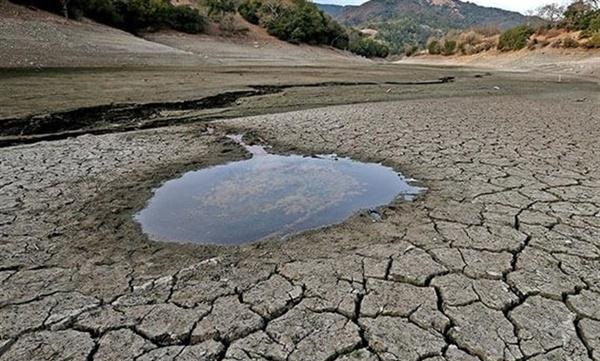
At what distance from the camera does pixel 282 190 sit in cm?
451

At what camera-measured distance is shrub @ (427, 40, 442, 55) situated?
166 feet

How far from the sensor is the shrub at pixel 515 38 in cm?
3831

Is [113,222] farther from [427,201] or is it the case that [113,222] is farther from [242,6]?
[242,6]

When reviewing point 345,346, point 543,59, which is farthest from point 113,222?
point 543,59

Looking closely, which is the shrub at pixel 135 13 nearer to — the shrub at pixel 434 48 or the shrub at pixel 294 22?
the shrub at pixel 294 22

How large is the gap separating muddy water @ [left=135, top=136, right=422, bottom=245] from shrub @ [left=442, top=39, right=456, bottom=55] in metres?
48.3

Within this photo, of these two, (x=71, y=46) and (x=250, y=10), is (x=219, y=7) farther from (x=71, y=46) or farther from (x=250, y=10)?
(x=71, y=46)

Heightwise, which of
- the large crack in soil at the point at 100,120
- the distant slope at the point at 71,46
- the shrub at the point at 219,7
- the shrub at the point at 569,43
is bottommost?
the large crack in soil at the point at 100,120

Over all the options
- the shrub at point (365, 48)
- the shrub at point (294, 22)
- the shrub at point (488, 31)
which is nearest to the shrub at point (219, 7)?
the shrub at point (294, 22)

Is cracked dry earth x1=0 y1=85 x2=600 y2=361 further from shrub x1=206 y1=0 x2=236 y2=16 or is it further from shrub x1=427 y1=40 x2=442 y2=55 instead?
shrub x1=427 y1=40 x2=442 y2=55

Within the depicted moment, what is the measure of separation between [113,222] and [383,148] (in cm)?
375

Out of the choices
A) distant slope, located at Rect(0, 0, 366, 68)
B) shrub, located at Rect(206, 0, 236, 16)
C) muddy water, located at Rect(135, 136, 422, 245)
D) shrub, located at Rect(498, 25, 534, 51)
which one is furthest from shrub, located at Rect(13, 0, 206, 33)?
muddy water, located at Rect(135, 136, 422, 245)

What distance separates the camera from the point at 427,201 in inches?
161

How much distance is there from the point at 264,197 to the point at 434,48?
5222cm
